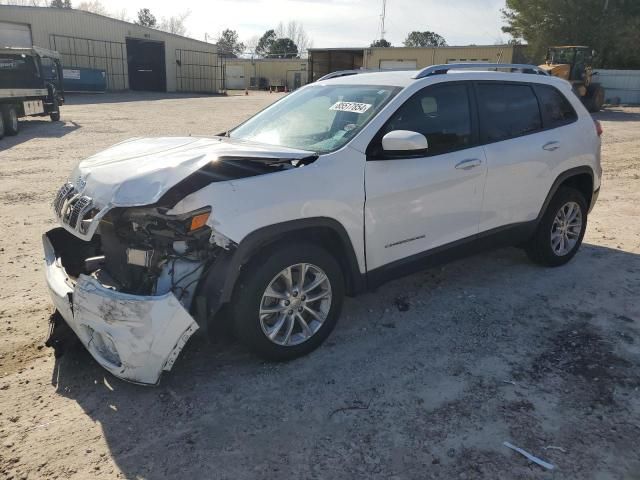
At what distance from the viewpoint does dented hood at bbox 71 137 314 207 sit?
9.52ft

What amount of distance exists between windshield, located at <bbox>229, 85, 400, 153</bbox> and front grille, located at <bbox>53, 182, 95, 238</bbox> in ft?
4.75

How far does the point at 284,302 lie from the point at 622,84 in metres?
36.9

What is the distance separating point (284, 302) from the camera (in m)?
3.27

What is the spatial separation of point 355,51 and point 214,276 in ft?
146

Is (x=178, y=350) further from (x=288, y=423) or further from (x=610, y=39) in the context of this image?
(x=610, y=39)

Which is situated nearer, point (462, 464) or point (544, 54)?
point (462, 464)

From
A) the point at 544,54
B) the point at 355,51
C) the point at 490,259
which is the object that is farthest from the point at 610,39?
the point at 490,259

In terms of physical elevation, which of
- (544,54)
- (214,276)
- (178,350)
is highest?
(544,54)

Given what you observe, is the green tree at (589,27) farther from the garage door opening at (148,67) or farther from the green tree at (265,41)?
the green tree at (265,41)

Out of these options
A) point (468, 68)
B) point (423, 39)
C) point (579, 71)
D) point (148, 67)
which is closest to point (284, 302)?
point (468, 68)

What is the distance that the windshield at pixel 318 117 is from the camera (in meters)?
3.70

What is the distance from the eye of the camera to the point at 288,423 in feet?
9.36

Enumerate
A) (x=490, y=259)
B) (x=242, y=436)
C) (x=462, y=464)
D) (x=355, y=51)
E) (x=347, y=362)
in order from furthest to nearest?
(x=355, y=51) < (x=490, y=259) < (x=347, y=362) < (x=242, y=436) < (x=462, y=464)

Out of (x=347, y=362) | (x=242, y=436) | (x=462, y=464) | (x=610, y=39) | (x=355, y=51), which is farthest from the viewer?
(x=355, y=51)
